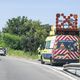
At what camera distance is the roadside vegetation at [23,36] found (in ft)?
198

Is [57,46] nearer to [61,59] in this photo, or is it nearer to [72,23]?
[61,59]

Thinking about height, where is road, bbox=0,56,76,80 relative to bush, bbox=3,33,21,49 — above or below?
below

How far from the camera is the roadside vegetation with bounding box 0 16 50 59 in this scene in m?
60.3

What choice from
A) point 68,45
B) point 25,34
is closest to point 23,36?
point 25,34

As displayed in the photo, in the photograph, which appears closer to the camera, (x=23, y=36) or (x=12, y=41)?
(x=23, y=36)

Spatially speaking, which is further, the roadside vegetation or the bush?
the bush

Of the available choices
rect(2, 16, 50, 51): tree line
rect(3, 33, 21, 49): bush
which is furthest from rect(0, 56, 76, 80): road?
rect(3, 33, 21, 49): bush

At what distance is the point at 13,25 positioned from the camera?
328 feet

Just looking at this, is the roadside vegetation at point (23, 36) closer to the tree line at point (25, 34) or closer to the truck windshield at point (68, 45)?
the tree line at point (25, 34)

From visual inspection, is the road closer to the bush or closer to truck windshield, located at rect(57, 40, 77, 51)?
truck windshield, located at rect(57, 40, 77, 51)

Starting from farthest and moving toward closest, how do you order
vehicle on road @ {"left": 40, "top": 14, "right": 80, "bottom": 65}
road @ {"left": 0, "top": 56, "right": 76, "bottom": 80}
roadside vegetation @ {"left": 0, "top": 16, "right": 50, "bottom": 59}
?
roadside vegetation @ {"left": 0, "top": 16, "right": 50, "bottom": 59}
vehicle on road @ {"left": 40, "top": 14, "right": 80, "bottom": 65}
road @ {"left": 0, "top": 56, "right": 76, "bottom": 80}

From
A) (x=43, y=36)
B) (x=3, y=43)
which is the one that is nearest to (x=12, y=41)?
(x=3, y=43)

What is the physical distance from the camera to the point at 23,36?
2557 inches

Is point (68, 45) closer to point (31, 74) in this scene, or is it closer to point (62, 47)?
point (62, 47)
